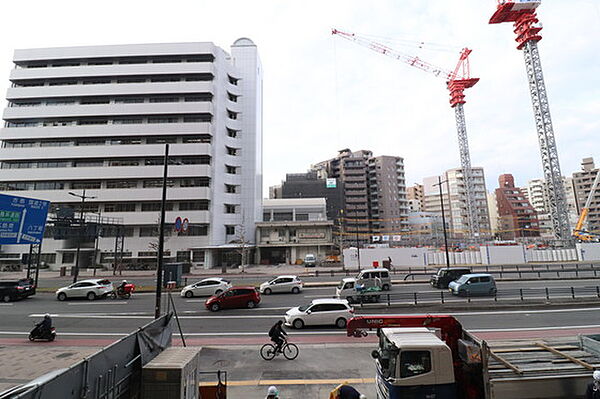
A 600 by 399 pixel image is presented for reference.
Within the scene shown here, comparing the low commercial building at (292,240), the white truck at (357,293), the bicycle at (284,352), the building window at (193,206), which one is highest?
the building window at (193,206)

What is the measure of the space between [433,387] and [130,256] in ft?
177

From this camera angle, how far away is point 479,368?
22.1ft

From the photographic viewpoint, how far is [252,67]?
63.5 meters

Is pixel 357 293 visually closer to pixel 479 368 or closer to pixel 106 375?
pixel 479 368

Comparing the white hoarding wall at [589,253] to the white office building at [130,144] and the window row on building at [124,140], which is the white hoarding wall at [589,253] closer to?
the white office building at [130,144]

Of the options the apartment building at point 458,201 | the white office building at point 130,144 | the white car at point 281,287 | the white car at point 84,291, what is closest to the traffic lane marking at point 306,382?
the white car at point 281,287

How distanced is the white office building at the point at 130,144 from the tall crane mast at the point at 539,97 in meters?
60.7

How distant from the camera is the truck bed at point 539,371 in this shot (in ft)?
20.5

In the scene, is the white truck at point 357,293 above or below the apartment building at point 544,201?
below

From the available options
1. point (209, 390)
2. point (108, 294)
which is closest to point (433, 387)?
point (209, 390)

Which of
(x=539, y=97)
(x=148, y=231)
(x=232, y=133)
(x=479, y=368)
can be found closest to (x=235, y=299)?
(x=479, y=368)

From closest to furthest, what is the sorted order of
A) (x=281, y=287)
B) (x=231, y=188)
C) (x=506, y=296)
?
1. (x=506, y=296)
2. (x=281, y=287)
3. (x=231, y=188)

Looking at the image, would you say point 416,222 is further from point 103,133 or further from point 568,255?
point 103,133

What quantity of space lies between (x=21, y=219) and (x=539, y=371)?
18.9 meters
